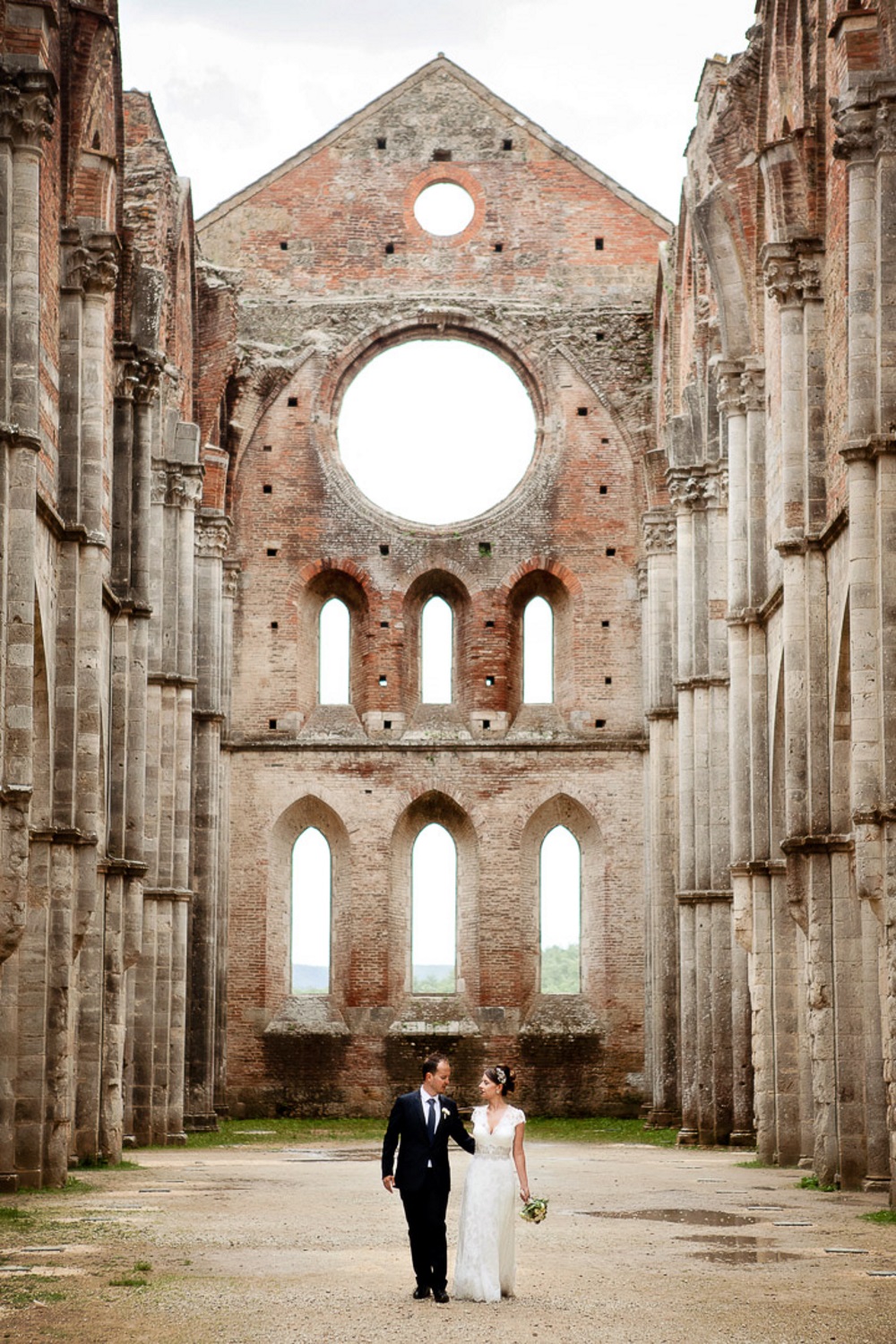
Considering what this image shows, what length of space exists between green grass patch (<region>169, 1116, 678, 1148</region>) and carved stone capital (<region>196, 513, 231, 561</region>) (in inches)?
310

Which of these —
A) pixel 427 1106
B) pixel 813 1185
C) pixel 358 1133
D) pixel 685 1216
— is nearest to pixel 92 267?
pixel 685 1216

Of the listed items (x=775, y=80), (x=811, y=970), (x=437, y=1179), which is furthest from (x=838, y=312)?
(x=437, y=1179)

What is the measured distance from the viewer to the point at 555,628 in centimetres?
3078

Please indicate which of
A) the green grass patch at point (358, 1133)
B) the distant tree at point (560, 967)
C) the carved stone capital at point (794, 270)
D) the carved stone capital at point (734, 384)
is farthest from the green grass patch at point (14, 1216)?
the distant tree at point (560, 967)

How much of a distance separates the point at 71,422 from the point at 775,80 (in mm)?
7915

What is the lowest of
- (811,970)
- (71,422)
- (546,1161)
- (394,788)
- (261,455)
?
(546,1161)

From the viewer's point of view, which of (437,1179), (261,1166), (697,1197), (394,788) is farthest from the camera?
(394,788)

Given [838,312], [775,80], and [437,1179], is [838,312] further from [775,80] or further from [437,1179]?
[437,1179]

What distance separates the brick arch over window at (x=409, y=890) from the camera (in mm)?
29672

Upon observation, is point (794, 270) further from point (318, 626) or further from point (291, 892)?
point (291, 892)

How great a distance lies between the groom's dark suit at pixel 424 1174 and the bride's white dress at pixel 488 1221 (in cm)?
9

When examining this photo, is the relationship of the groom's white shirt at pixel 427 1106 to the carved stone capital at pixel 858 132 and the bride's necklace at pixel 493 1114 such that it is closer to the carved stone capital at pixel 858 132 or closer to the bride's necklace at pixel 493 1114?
the bride's necklace at pixel 493 1114

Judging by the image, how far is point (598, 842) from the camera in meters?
29.7

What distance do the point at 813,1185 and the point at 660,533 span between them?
44.7ft
